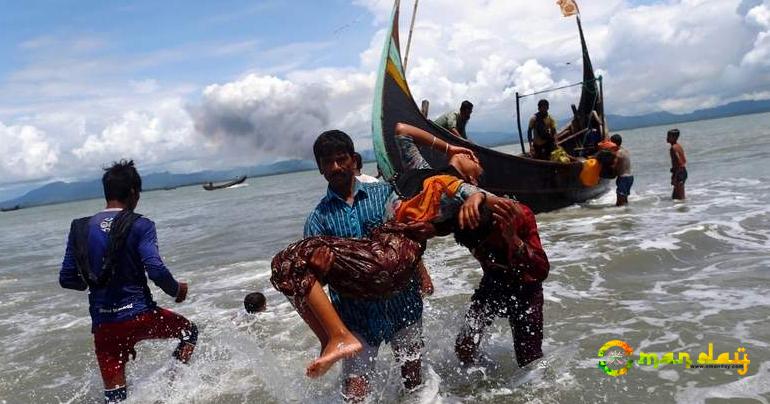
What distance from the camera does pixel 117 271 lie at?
10.7 ft

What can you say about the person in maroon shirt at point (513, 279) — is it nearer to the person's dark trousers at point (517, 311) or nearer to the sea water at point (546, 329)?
the person's dark trousers at point (517, 311)

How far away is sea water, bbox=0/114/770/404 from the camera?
3496 mm

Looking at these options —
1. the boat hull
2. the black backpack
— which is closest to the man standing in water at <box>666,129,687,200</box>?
the boat hull

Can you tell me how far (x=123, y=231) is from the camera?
3.20 meters

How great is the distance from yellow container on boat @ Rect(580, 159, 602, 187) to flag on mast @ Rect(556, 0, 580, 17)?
4.81 meters

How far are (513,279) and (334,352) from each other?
1337 mm

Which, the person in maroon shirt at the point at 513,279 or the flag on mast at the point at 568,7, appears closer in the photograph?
the person in maroon shirt at the point at 513,279

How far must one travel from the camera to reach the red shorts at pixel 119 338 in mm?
3309

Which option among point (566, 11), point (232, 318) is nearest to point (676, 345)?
point (232, 318)

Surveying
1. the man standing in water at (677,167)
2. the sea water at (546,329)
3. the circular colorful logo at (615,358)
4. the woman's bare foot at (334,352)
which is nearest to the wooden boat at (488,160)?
the sea water at (546,329)

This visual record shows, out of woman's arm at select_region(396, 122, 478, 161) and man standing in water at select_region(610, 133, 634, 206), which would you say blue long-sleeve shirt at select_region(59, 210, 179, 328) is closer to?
woman's arm at select_region(396, 122, 478, 161)

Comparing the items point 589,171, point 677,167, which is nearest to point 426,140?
point 589,171

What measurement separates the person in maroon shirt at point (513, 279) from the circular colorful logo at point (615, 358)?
0.72 m

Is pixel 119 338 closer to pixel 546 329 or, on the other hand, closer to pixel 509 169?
pixel 546 329
